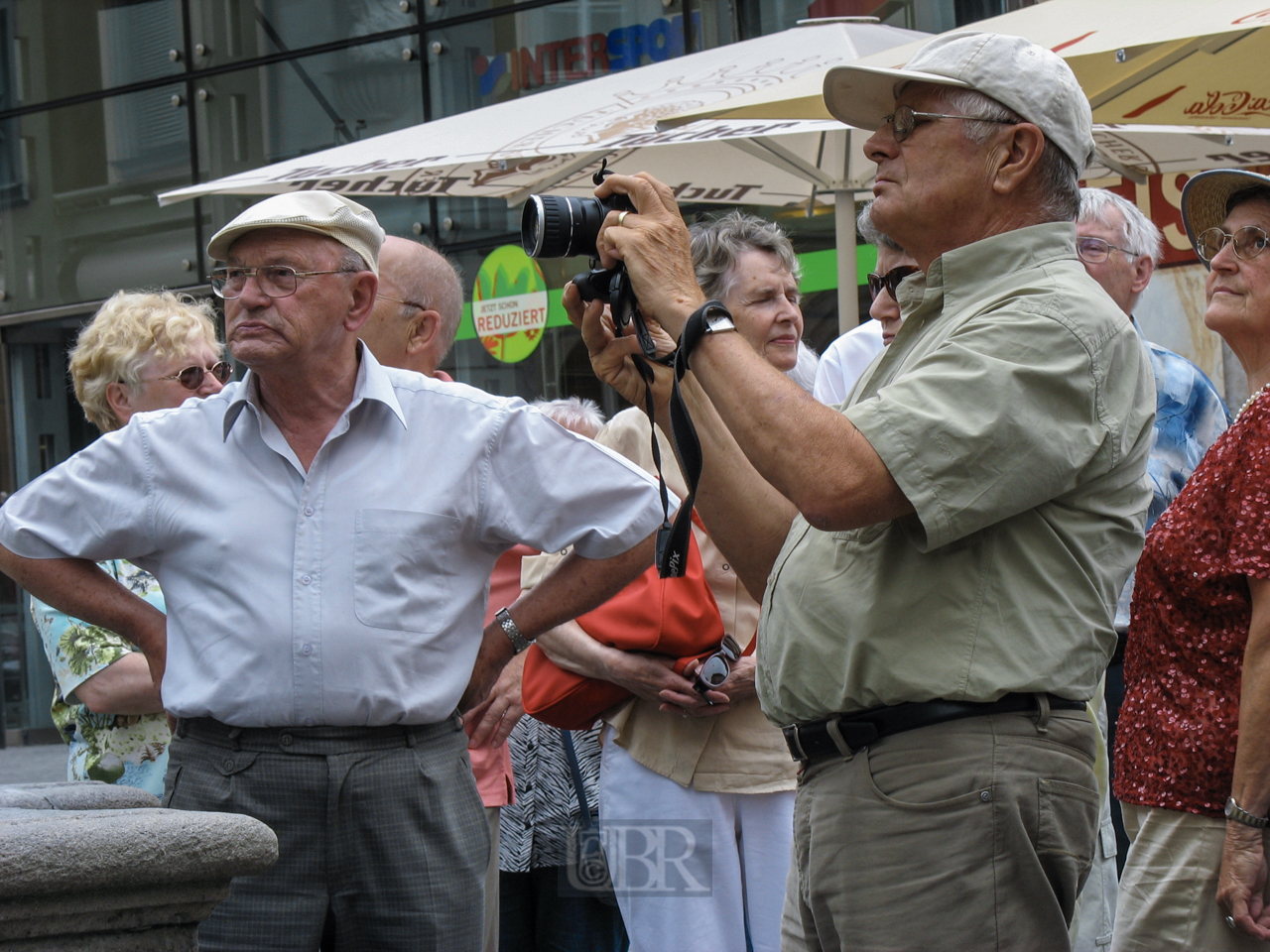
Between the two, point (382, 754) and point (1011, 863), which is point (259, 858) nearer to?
point (382, 754)

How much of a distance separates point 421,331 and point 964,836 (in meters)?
2.42

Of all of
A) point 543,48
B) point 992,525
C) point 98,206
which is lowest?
point 992,525

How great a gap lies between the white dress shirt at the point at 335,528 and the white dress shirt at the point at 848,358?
1978 millimetres

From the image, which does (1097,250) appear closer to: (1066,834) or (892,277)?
(892,277)

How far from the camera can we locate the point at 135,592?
3.57 meters

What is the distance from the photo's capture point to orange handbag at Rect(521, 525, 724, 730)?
143 inches

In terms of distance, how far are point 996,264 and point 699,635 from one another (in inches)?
61.0

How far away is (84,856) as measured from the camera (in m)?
2.06

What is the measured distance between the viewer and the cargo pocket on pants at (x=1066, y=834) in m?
2.14

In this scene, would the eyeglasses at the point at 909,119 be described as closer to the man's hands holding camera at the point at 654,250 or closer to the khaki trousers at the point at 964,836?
the man's hands holding camera at the point at 654,250

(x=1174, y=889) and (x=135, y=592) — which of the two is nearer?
(x=1174, y=889)

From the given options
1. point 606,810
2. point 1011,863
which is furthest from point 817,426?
point 606,810

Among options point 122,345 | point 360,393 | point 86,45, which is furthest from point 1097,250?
point 86,45

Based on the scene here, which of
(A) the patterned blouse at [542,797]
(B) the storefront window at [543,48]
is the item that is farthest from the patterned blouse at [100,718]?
(B) the storefront window at [543,48]
